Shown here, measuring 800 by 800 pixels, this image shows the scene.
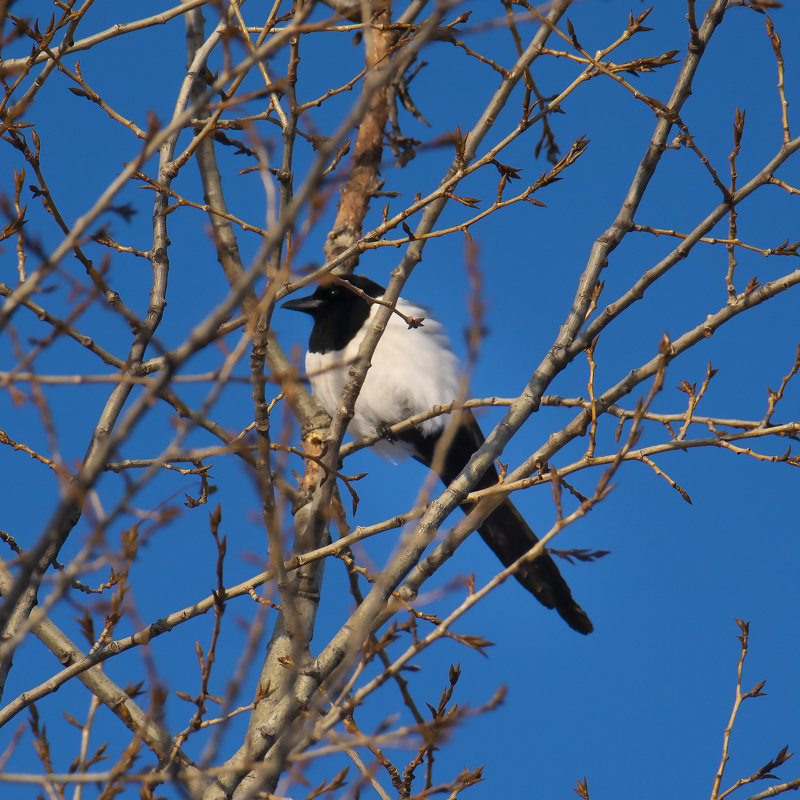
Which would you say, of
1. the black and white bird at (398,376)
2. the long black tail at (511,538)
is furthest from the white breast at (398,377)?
the long black tail at (511,538)

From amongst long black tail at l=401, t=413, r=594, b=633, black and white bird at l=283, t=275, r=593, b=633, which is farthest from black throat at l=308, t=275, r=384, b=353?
long black tail at l=401, t=413, r=594, b=633

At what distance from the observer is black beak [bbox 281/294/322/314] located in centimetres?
561

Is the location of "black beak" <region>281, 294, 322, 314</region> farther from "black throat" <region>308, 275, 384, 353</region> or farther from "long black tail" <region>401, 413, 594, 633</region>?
"long black tail" <region>401, 413, 594, 633</region>

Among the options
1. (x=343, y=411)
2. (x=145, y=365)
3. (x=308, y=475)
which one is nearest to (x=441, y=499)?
(x=343, y=411)

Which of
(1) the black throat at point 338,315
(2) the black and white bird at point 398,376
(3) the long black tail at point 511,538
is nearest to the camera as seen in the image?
(3) the long black tail at point 511,538

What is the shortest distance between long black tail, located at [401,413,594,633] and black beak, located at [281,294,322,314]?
0.92 metres

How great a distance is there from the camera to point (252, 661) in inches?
62.3

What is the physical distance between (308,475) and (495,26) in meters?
2.63

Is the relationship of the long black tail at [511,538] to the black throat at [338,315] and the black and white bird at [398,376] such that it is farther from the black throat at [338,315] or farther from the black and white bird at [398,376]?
the black throat at [338,315]

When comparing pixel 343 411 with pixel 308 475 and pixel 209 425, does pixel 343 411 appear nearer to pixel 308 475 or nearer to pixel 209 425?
pixel 209 425

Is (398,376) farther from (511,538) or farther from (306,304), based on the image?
(511,538)

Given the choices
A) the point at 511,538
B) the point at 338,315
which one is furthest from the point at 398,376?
the point at 511,538

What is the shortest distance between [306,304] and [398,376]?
0.79 m

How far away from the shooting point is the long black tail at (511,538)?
4.51 metres
